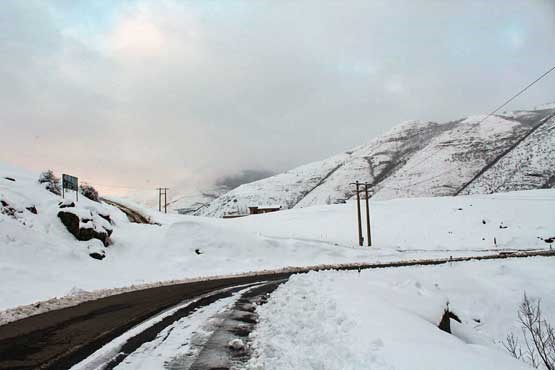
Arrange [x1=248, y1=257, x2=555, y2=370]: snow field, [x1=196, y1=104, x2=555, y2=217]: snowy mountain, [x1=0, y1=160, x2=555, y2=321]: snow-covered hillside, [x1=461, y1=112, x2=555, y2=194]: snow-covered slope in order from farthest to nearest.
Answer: [x1=196, y1=104, x2=555, y2=217]: snowy mountain < [x1=461, y1=112, x2=555, y2=194]: snow-covered slope < [x1=0, y1=160, x2=555, y2=321]: snow-covered hillside < [x1=248, y1=257, x2=555, y2=370]: snow field

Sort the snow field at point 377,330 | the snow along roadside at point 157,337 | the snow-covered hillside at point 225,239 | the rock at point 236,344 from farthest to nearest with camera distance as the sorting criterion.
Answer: the snow-covered hillside at point 225,239, the rock at point 236,344, the snow along roadside at point 157,337, the snow field at point 377,330

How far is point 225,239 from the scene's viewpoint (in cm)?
3111

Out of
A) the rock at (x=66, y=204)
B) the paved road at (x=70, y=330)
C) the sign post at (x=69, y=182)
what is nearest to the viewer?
the paved road at (x=70, y=330)

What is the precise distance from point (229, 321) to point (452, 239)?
4326 centimetres

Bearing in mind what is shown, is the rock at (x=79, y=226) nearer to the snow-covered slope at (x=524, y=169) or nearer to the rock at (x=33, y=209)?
the rock at (x=33, y=209)

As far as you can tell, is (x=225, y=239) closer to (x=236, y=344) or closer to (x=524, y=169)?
(x=236, y=344)

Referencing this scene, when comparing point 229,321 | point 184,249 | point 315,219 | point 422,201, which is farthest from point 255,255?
point 422,201

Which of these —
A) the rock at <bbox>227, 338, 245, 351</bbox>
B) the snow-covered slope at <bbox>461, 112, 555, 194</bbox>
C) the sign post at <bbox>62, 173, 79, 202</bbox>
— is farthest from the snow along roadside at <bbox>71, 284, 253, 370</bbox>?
the snow-covered slope at <bbox>461, 112, 555, 194</bbox>

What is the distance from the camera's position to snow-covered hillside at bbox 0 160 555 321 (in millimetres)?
18406

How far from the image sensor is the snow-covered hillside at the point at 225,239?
18406 millimetres

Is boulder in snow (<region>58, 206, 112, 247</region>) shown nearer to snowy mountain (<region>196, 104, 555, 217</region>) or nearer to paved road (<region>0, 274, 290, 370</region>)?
paved road (<region>0, 274, 290, 370</region>)

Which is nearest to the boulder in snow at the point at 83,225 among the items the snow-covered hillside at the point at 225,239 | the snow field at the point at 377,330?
the snow-covered hillside at the point at 225,239

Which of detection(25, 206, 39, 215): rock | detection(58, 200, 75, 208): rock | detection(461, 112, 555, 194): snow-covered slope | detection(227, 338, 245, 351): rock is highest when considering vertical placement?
detection(461, 112, 555, 194): snow-covered slope

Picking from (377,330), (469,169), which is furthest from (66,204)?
(469,169)
